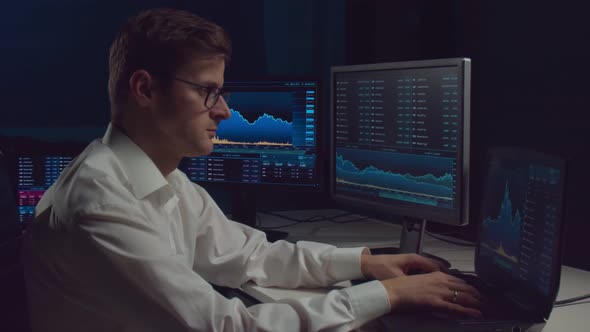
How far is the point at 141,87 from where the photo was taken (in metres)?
1.41

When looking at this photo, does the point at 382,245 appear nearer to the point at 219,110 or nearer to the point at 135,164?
the point at 219,110

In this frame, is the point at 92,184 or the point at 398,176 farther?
the point at 398,176

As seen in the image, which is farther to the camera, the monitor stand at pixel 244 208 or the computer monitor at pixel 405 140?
the monitor stand at pixel 244 208

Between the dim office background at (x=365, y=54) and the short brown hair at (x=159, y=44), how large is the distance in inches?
34.3

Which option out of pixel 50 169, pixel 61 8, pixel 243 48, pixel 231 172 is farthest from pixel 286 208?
pixel 61 8

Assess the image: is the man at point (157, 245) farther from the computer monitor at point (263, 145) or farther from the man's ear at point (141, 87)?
the computer monitor at point (263, 145)

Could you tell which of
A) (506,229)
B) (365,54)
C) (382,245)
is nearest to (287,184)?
(382,245)

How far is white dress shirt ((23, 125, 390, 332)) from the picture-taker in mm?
1230

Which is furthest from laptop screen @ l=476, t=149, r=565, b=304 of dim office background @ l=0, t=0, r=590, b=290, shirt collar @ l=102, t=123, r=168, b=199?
shirt collar @ l=102, t=123, r=168, b=199

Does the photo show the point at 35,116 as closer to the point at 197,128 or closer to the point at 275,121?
the point at 275,121

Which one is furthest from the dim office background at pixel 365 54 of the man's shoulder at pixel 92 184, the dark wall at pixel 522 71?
the man's shoulder at pixel 92 184

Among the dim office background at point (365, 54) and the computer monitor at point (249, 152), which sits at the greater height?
the dim office background at point (365, 54)

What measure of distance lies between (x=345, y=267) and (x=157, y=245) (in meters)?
0.54

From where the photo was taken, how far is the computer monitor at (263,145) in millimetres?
2312
